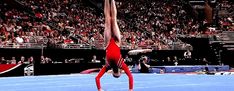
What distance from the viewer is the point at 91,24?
29.0 metres

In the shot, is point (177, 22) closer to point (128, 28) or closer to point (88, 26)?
point (128, 28)

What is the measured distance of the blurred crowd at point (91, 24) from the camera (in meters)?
24.3

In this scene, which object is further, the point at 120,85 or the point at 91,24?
the point at 91,24

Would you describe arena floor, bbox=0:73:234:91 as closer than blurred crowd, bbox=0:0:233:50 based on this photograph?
Yes

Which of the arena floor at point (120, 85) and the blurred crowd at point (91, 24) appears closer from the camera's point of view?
the arena floor at point (120, 85)

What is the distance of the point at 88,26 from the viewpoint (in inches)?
1118

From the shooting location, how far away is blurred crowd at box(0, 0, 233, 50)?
79.7 feet

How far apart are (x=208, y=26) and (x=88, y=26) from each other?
35.9 feet

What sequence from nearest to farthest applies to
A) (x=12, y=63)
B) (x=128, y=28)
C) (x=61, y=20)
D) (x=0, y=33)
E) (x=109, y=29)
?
(x=109, y=29)
(x=12, y=63)
(x=0, y=33)
(x=61, y=20)
(x=128, y=28)

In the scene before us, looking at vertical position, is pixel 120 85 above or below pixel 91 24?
below

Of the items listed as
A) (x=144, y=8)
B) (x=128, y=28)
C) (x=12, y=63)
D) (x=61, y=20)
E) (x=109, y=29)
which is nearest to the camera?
(x=109, y=29)

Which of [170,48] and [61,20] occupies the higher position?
[61,20]

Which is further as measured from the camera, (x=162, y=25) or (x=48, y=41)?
(x=162, y=25)

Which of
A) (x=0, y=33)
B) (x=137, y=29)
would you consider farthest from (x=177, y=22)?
(x=0, y=33)
